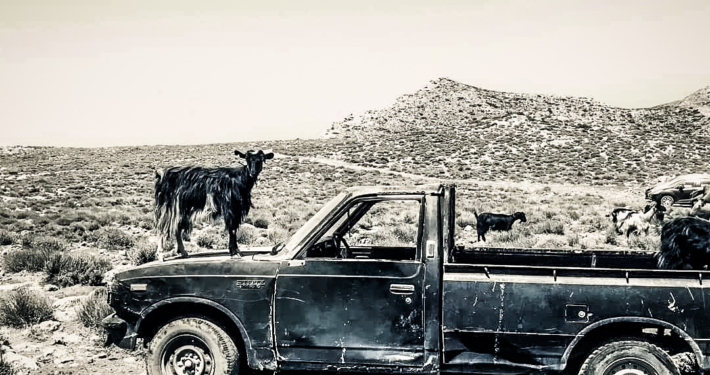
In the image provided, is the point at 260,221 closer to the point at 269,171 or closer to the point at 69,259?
the point at 69,259

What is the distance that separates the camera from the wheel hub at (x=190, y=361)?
5445 mm

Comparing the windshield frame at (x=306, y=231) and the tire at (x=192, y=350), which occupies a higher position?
the windshield frame at (x=306, y=231)

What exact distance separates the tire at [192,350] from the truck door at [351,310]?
498mm

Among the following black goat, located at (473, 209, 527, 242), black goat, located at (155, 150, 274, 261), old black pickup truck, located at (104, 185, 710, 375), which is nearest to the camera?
old black pickup truck, located at (104, 185, 710, 375)

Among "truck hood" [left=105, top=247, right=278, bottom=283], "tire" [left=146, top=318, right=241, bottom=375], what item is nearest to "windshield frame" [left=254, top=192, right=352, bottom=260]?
"truck hood" [left=105, top=247, right=278, bottom=283]

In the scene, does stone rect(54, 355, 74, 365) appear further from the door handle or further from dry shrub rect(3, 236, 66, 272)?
dry shrub rect(3, 236, 66, 272)

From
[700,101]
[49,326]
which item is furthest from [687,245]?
[700,101]

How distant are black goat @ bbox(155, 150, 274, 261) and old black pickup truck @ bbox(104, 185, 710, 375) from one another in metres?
2.62

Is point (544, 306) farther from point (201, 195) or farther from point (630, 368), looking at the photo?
point (201, 195)

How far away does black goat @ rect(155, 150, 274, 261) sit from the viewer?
8.28 metres

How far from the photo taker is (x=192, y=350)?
5.48 m

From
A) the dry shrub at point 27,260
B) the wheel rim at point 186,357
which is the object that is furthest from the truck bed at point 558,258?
the dry shrub at point 27,260

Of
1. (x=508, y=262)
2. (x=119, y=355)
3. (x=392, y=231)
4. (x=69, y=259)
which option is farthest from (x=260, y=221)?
(x=508, y=262)

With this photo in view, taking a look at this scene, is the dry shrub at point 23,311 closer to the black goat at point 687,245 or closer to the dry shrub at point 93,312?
the dry shrub at point 93,312
